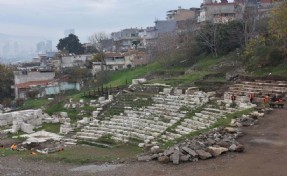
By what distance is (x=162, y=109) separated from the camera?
100 ft

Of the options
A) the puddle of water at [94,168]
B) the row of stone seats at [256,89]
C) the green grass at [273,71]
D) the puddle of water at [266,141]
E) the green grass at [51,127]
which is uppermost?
the green grass at [273,71]

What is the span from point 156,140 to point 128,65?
43.9 meters

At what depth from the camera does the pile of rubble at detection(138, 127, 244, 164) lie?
660 inches

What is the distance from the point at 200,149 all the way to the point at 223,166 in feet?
5.94

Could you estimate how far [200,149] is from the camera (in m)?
17.3

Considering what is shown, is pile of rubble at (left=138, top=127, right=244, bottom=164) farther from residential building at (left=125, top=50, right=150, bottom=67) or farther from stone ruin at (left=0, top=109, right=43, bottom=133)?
residential building at (left=125, top=50, right=150, bottom=67)

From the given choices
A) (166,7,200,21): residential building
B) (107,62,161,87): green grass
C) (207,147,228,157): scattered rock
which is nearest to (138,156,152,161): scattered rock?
(207,147,228,157): scattered rock

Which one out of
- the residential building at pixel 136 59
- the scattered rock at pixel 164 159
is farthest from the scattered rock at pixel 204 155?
the residential building at pixel 136 59

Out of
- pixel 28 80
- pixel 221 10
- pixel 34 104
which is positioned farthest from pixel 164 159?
pixel 221 10

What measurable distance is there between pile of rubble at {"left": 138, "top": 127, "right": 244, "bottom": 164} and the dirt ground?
281 millimetres

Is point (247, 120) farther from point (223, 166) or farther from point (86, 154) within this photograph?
point (86, 154)

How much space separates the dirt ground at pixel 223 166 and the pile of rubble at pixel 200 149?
0.28 m

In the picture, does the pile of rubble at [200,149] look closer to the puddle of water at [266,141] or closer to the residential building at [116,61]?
the puddle of water at [266,141]

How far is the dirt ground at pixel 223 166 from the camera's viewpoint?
15148 millimetres
